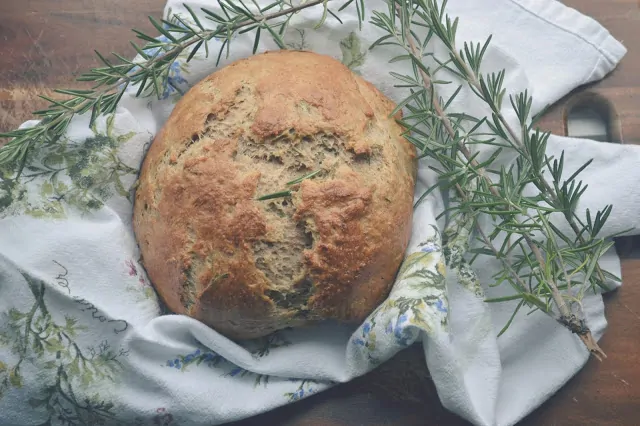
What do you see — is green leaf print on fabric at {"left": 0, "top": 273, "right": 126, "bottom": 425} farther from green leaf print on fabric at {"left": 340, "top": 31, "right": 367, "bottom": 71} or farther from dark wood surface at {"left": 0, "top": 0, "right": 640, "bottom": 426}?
green leaf print on fabric at {"left": 340, "top": 31, "right": 367, "bottom": 71}

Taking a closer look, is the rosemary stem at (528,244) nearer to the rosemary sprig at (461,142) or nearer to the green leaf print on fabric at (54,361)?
the rosemary sprig at (461,142)

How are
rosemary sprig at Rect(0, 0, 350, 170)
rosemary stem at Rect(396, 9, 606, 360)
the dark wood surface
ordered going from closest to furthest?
rosemary stem at Rect(396, 9, 606, 360) < rosemary sprig at Rect(0, 0, 350, 170) < the dark wood surface

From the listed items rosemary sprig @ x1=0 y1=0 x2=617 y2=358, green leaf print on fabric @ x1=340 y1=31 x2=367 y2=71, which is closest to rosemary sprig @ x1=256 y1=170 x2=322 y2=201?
rosemary sprig @ x1=0 y1=0 x2=617 y2=358

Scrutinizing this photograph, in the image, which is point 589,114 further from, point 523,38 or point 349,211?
point 349,211

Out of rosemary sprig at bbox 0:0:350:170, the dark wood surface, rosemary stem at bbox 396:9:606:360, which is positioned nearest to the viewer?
rosemary stem at bbox 396:9:606:360

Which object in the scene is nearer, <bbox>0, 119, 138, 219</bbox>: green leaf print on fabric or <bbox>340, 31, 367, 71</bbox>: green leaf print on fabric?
<bbox>0, 119, 138, 219</bbox>: green leaf print on fabric

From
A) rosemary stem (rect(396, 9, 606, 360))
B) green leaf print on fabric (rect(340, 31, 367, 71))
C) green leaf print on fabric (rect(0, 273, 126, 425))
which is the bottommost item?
green leaf print on fabric (rect(0, 273, 126, 425))

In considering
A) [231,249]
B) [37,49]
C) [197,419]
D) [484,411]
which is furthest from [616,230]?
[37,49]

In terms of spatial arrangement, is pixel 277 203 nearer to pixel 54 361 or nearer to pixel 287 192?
pixel 287 192
